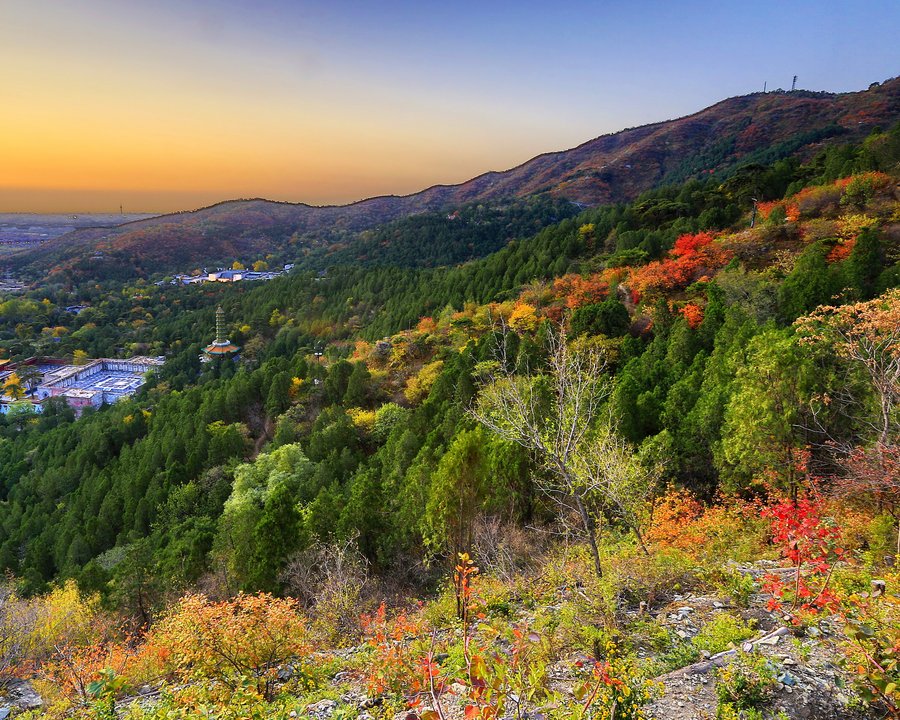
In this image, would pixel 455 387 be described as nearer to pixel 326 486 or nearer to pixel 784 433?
pixel 326 486

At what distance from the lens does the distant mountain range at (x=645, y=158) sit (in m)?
101

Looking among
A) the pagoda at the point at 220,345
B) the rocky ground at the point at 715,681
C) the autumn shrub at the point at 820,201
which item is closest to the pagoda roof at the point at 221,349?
the pagoda at the point at 220,345

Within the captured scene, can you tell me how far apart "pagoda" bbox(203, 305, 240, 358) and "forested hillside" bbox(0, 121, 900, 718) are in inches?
856

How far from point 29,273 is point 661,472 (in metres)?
→ 213

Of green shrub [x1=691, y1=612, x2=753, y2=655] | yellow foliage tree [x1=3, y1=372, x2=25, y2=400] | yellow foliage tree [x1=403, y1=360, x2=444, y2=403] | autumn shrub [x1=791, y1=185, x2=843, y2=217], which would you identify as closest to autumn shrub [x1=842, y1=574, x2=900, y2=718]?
green shrub [x1=691, y1=612, x2=753, y2=655]

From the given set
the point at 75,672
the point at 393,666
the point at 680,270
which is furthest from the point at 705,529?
the point at 680,270

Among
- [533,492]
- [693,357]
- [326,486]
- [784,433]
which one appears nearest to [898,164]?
[693,357]

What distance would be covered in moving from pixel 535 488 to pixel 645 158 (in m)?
147

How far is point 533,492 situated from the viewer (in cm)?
1666

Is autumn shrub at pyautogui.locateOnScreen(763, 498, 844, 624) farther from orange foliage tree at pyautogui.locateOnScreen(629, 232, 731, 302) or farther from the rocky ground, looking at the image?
orange foliage tree at pyautogui.locateOnScreen(629, 232, 731, 302)

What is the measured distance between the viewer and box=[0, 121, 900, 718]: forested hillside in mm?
7570

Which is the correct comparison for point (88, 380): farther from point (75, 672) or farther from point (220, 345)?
point (75, 672)

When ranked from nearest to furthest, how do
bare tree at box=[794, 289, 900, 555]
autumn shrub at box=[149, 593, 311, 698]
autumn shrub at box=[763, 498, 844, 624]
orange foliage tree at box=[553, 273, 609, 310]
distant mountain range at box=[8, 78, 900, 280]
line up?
1. autumn shrub at box=[763, 498, 844, 624]
2. autumn shrub at box=[149, 593, 311, 698]
3. bare tree at box=[794, 289, 900, 555]
4. orange foliage tree at box=[553, 273, 609, 310]
5. distant mountain range at box=[8, 78, 900, 280]

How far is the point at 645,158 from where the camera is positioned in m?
139
